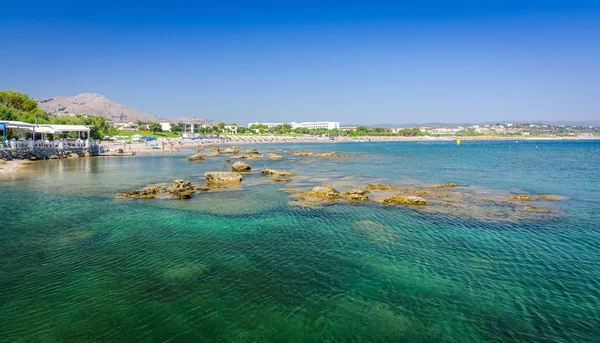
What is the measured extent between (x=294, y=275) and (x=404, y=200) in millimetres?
15584

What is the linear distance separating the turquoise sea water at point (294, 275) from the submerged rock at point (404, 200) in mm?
2120

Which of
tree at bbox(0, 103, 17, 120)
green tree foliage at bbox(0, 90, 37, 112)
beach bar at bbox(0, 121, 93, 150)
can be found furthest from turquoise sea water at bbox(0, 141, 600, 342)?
green tree foliage at bbox(0, 90, 37, 112)

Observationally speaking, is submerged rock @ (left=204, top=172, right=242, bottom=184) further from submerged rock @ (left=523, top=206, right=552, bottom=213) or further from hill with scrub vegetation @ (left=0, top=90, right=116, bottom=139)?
hill with scrub vegetation @ (left=0, top=90, right=116, bottom=139)

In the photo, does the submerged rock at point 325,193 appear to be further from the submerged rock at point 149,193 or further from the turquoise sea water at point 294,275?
the submerged rock at point 149,193

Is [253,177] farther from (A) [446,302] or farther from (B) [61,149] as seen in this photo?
(B) [61,149]

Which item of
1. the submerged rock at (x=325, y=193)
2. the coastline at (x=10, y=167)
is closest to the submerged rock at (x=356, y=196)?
the submerged rock at (x=325, y=193)

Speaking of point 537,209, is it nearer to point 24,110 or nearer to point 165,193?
point 165,193

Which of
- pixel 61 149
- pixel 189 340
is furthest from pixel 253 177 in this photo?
pixel 61 149

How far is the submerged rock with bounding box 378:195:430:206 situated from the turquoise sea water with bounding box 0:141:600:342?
6.95ft

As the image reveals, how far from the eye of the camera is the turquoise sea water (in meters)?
9.83

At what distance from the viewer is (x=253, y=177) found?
41438 millimetres

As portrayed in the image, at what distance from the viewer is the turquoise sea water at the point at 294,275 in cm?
983

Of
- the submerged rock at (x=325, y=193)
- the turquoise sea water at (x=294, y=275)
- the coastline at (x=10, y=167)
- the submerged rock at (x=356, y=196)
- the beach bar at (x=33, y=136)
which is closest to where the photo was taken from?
the turquoise sea water at (x=294, y=275)

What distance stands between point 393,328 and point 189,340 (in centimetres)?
585
